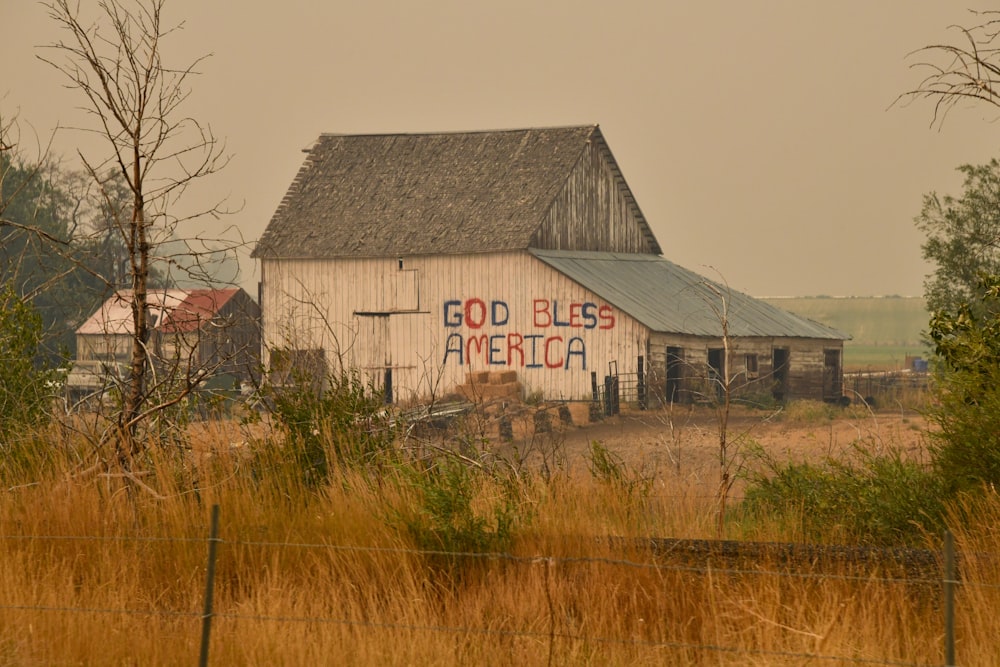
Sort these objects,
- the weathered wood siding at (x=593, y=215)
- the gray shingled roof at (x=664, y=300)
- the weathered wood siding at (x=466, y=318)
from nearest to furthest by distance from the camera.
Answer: the gray shingled roof at (x=664, y=300) → the weathered wood siding at (x=466, y=318) → the weathered wood siding at (x=593, y=215)

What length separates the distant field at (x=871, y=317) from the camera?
131375 millimetres

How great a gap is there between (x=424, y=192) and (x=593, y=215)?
567cm

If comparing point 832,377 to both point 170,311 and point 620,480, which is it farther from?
point 170,311

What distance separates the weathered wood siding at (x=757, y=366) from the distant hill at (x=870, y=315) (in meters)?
93.1

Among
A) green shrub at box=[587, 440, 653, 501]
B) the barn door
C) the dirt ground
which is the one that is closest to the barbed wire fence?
green shrub at box=[587, 440, 653, 501]

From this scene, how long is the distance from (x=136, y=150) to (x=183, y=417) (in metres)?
2.40

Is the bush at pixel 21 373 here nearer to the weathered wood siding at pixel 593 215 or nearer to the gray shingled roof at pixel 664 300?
the gray shingled roof at pixel 664 300

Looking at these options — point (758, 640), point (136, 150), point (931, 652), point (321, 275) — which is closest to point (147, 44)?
point (136, 150)

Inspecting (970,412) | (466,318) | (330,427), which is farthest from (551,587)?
(466,318)

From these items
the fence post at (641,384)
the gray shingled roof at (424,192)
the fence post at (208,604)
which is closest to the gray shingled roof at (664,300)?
the fence post at (641,384)

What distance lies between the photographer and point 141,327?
10117 millimetres

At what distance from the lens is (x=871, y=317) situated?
150000mm

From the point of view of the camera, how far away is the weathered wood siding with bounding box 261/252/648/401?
120 feet

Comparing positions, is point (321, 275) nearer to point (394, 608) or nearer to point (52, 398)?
point (52, 398)
